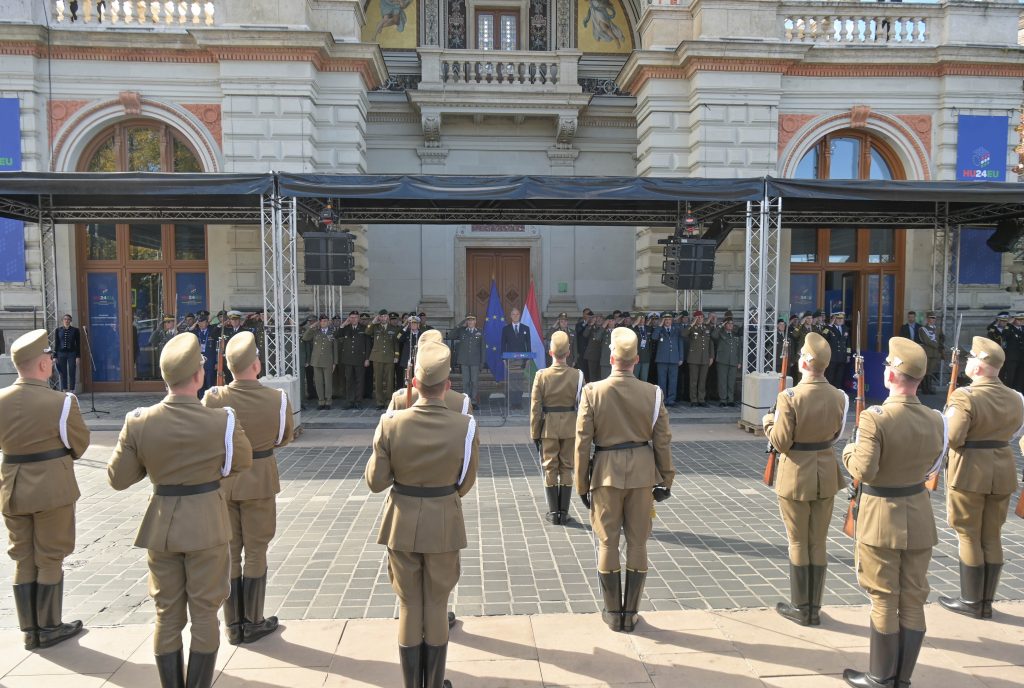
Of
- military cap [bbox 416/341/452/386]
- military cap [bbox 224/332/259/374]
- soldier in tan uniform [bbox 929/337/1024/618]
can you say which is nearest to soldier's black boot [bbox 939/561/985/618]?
soldier in tan uniform [bbox 929/337/1024/618]

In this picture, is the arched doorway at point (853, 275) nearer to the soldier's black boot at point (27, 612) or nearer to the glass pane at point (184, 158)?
the glass pane at point (184, 158)

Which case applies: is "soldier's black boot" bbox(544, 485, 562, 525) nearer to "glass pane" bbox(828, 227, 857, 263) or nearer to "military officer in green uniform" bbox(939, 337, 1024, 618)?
"military officer in green uniform" bbox(939, 337, 1024, 618)

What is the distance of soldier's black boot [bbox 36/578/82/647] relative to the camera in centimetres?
413

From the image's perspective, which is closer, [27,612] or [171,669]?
[171,669]

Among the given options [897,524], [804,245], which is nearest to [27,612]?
[897,524]

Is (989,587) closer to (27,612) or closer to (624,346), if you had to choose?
(624,346)

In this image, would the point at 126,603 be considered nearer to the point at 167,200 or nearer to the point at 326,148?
the point at 167,200

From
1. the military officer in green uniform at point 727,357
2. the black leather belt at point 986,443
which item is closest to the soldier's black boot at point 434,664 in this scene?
the black leather belt at point 986,443

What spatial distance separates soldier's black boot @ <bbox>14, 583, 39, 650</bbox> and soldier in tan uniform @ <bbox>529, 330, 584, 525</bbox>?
394cm

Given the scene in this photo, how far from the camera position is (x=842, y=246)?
15.8 m

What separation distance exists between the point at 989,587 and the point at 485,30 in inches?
656

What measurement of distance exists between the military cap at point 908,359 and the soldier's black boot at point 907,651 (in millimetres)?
1346

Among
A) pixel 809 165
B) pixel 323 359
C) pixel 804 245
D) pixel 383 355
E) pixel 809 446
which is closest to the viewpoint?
pixel 809 446

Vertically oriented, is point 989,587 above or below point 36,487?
below
